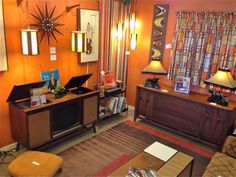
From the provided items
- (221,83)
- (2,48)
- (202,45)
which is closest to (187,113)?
(221,83)

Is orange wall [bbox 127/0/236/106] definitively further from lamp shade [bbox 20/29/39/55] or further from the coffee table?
lamp shade [bbox 20/29/39/55]

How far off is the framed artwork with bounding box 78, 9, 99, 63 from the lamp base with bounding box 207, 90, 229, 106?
2.13 m

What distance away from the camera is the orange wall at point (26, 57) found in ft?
9.70

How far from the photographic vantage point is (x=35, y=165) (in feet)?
8.38

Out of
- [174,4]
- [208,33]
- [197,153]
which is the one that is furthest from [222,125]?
[174,4]

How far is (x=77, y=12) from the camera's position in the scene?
368 cm

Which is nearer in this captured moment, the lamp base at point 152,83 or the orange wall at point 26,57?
the orange wall at point 26,57

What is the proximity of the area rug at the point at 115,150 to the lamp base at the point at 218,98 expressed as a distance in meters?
0.80

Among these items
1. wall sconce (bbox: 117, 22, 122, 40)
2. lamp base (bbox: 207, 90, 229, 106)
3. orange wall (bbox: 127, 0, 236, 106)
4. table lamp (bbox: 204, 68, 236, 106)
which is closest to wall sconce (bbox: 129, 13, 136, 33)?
orange wall (bbox: 127, 0, 236, 106)

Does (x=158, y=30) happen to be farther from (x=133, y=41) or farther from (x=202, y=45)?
(x=202, y=45)

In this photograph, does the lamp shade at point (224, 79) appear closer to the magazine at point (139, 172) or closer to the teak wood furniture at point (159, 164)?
the teak wood furniture at point (159, 164)

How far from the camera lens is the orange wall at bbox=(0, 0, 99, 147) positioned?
9.70ft

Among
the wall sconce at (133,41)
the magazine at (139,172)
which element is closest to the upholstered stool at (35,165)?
the magazine at (139,172)

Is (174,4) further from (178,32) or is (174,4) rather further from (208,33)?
(208,33)
